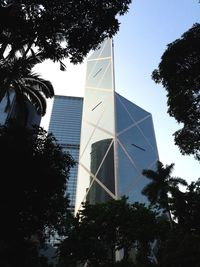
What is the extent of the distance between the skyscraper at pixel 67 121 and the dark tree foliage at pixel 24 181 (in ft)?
472

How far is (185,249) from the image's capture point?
868 inches

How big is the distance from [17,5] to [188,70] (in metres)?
10.8

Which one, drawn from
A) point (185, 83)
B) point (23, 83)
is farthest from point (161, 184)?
point (23, 83)

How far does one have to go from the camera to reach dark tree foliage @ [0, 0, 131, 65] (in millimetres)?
10867

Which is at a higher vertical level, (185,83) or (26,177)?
(185,83)

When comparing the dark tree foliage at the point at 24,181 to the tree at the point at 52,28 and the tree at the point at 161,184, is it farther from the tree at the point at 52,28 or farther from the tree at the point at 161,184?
the tree at the point at 161,184

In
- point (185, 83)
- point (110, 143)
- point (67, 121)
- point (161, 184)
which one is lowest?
point (185, 83)

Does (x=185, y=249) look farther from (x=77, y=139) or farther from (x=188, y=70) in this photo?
(x=77, y=139)

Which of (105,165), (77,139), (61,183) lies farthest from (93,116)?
(61,183)

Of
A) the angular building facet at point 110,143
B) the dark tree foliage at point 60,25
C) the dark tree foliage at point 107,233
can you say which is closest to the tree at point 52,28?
the dark tree foliage at point 60,25

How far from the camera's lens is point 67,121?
573ft

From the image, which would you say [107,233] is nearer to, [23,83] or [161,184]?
[161,184]

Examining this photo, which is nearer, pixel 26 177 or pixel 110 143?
pixel 26 177

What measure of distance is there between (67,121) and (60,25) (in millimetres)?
164189
